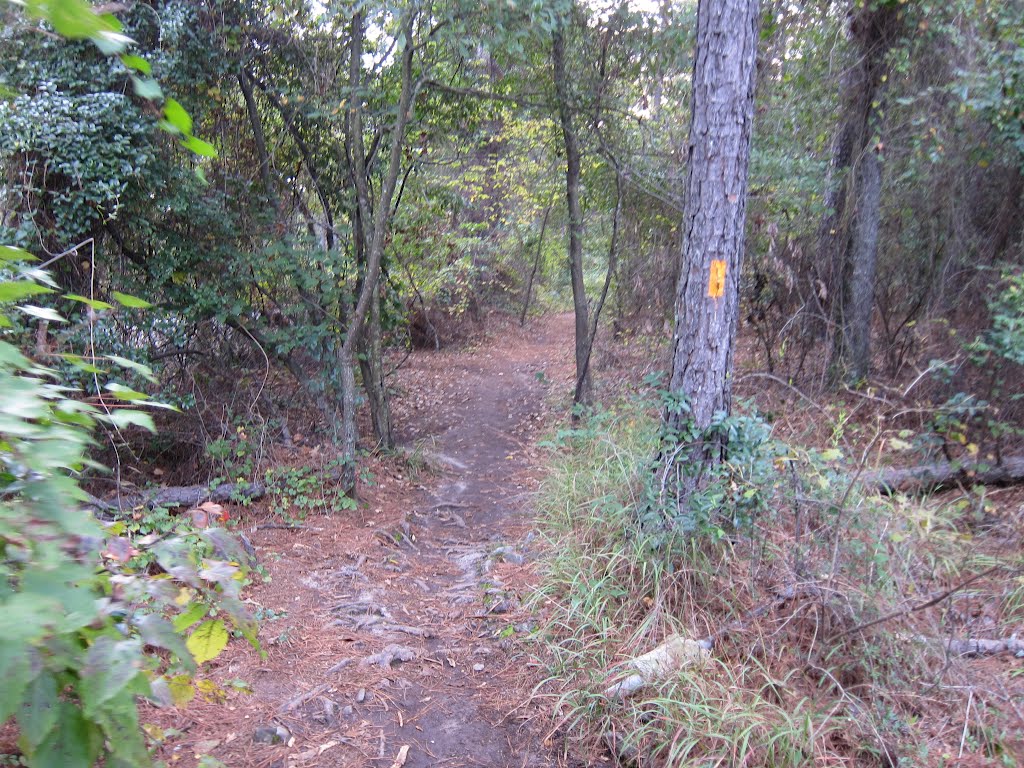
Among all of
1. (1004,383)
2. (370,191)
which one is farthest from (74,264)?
(1004,383)

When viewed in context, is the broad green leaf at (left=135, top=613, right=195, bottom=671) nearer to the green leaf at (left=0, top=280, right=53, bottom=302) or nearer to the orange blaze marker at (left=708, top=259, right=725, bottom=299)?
the green leaf at (left=0, top=280, right=53, bottom=302)

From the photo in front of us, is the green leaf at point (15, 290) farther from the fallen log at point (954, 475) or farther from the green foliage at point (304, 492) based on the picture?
the fallen log at point (954, 475)

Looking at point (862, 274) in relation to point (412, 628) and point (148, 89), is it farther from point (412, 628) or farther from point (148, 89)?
point (148, 89)

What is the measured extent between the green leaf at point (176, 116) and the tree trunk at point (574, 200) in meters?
7.75

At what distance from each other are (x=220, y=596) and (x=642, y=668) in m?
2.67

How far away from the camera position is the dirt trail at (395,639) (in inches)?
132

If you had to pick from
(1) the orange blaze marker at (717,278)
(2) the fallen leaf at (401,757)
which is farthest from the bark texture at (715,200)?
(2) the fallen leaf at (401,757)

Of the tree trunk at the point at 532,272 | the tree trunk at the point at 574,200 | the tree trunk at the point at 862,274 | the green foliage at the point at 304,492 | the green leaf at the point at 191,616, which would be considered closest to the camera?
the green leaf at the point at 191,616

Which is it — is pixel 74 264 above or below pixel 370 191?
below

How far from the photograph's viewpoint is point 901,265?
879 centimetres

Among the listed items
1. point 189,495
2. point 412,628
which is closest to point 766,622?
point 412,628

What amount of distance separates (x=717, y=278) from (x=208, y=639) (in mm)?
3703

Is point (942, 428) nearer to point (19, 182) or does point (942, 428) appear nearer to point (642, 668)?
point (642, 668)

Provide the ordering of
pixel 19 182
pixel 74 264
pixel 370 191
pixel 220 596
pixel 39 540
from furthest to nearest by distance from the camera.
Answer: pixel 370 191 < pixel 74 264 < pixel 19 182 < pixel 220 596 < pixel 39 540
